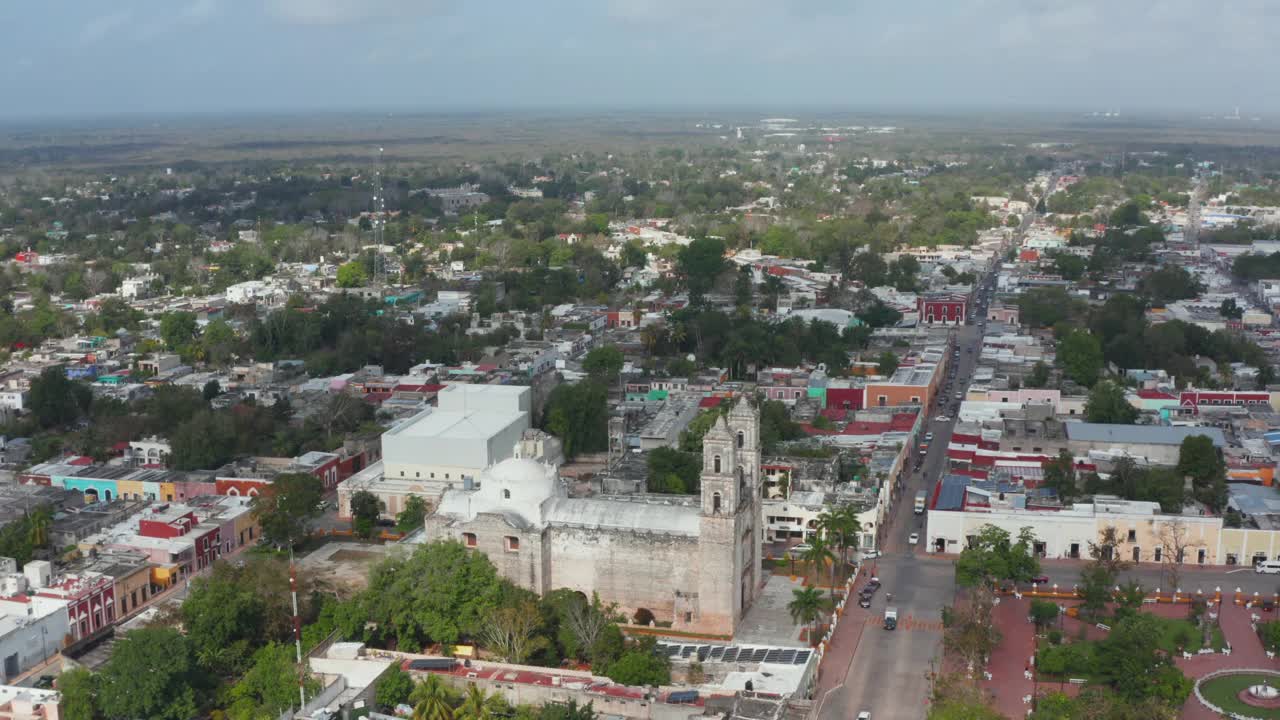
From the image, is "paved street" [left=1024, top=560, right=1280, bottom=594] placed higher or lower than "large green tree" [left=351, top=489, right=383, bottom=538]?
lower

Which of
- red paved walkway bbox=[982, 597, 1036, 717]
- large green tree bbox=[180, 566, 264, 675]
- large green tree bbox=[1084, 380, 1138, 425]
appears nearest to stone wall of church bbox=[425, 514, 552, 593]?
large green tree bbox=[180, 566, 264, 675]

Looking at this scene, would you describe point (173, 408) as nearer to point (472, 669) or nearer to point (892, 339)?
point (472, 669)

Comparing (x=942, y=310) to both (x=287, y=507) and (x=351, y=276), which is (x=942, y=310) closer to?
(x=351, y=276)

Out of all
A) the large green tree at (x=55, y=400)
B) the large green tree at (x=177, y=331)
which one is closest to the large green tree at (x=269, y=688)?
the large green tree at (x=55, y=400)

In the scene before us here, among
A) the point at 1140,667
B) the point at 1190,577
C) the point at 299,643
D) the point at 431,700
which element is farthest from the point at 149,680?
the point at 1190,577

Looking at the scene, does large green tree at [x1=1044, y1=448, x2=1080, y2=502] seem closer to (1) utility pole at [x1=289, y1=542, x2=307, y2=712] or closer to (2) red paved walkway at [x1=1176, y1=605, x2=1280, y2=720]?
(2) red paved walkway at [x1=1176, y1=605, x2=1280, y2=720]
